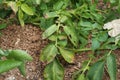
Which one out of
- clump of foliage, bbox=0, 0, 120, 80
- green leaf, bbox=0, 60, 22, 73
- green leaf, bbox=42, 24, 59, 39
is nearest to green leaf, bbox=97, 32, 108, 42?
clump of foliage, bbox=0, 0, 120, 80

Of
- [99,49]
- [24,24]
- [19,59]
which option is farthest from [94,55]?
[19,59]

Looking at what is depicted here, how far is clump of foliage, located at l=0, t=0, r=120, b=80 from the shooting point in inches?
72.9

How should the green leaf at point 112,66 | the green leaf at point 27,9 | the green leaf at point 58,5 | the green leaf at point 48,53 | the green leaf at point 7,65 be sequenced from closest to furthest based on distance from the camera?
the green leaf at point 7,65 < the green leaf at point 112,66 < the green leaf at point 48,53 < the green leaf at point 27,9 < the green leaf at point 58,5

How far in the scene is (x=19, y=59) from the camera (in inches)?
49.7

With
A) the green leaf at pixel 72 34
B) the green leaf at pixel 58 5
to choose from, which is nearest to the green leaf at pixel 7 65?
the green leaf at pixel 72 34

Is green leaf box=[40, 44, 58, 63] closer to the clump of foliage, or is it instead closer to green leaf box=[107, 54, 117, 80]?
the clump of foliage

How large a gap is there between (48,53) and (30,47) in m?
0.19

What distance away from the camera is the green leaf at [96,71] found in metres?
1.78

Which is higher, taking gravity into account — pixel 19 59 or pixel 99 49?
pixel 19 59

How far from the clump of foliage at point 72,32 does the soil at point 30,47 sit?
47 mm

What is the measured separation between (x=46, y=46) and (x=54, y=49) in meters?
0.06

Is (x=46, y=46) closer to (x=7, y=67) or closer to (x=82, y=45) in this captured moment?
(x=82, y=45)

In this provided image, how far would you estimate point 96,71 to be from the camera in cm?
179

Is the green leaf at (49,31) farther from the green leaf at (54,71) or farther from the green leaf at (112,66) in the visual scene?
the green leaf at (112,66)
